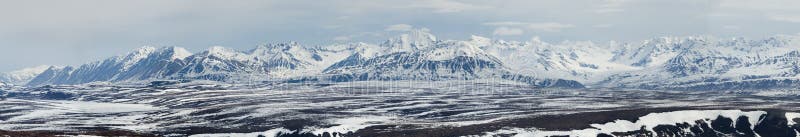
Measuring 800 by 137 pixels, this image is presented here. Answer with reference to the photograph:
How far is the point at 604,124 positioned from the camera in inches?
6344

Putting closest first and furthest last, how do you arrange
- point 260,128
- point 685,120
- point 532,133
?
point 532,133 → point 685,120 → point 260,128

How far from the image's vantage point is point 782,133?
6083 inches

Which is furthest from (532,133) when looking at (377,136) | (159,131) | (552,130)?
(159,131)

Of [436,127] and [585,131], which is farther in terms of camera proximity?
[436,127]

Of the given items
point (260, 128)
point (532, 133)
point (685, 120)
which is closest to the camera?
point (532, 133)

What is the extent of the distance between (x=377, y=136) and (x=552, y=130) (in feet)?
99.4

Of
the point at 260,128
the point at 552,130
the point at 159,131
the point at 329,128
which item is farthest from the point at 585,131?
the point at 159,131

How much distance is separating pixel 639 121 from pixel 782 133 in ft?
78.4

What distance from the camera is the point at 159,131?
181 m

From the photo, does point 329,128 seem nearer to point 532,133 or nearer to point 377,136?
point 377,136

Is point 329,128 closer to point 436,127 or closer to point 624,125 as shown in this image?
point 436,127

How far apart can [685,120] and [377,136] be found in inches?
2217

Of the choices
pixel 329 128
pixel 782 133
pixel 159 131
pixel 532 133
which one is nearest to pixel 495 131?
pixel 532 133

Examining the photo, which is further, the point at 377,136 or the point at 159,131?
the point at 159,131
